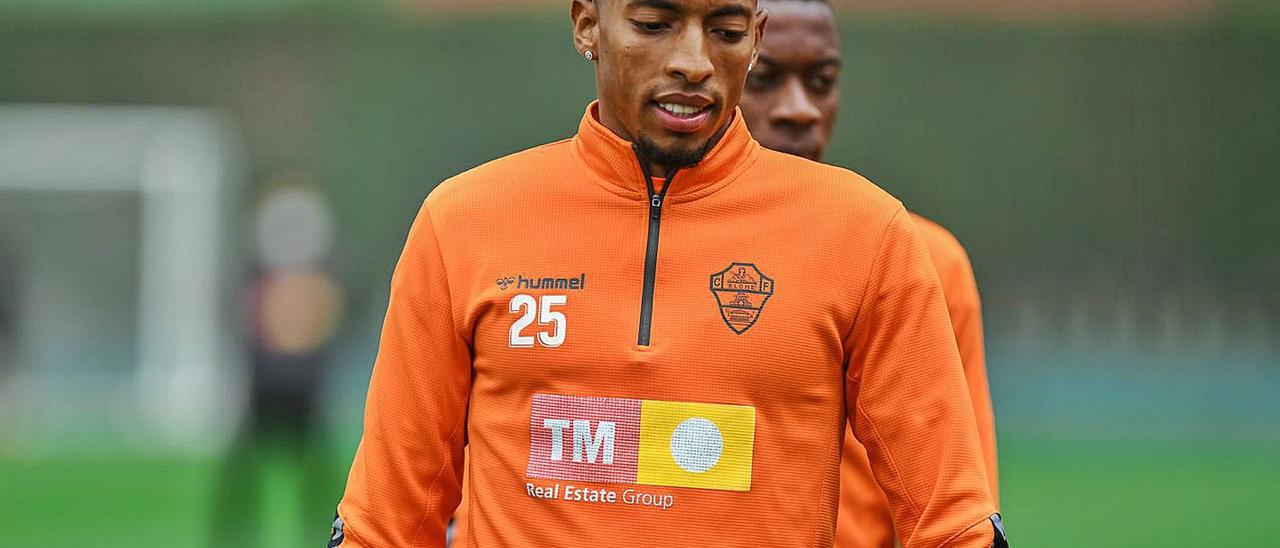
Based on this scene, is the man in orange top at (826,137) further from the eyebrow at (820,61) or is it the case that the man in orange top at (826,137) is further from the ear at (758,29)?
the ear at (758,29)

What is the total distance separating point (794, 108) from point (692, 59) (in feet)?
3.58

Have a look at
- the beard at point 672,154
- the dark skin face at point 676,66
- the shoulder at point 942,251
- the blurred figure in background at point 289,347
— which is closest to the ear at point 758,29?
the dark skin face at point 676,66

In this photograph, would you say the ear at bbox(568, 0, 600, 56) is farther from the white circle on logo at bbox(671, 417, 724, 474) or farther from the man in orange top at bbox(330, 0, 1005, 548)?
the white circle on logo at bbox(671, 417, 724, 474)

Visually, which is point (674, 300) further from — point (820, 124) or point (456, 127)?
point (456, 127)

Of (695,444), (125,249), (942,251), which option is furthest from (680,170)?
(125,249)

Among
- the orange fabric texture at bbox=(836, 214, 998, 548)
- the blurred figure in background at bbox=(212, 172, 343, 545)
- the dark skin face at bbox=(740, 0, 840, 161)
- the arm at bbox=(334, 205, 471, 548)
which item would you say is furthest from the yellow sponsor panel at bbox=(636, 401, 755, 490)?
the blurred figure in background at bbox=(212, 172, 343, 545)

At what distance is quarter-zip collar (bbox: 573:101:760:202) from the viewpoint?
7.05 ft

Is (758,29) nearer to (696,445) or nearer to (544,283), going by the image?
(544,283)

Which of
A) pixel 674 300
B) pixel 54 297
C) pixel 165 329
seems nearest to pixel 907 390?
pixel 674 300

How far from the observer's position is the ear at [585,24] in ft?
7.28

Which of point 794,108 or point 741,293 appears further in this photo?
point 794,108

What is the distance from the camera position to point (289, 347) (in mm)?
7883

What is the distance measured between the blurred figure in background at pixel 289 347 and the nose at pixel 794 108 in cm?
448

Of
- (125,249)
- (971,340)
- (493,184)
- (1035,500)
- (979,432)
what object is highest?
(493,184)
